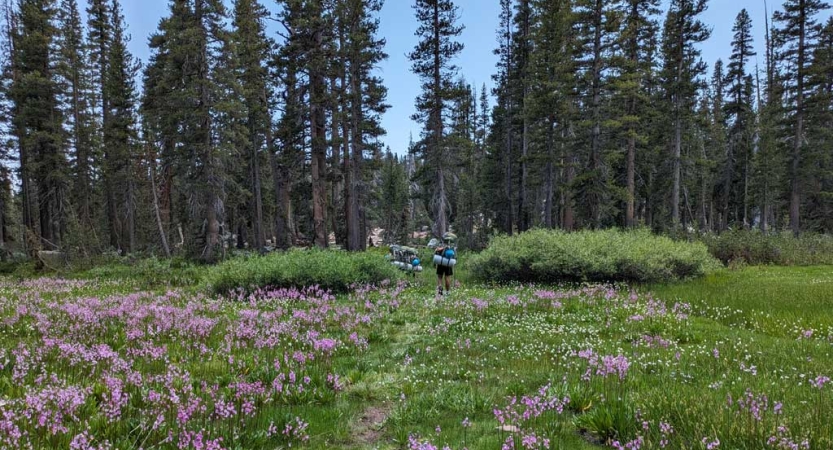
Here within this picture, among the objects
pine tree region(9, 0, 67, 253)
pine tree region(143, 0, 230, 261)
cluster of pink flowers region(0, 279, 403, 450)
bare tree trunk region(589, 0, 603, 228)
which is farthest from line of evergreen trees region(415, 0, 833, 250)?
pine tree region(9, 0, 67, 253)

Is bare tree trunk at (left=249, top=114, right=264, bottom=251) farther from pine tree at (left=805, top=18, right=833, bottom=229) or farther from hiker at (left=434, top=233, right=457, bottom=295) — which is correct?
pine tree at (left=805, top=18, right=833, bottom=229)

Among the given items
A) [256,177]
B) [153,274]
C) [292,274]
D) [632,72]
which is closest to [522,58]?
[632,72]

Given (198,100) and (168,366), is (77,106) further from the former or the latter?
(168,366)

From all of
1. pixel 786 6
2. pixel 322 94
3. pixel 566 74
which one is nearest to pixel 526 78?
pixel 566 74

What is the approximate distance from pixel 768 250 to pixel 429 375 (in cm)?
2573

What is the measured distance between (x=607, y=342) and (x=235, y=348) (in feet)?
21.9

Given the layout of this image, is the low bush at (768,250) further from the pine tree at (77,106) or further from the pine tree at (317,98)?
the pine tree at (77,106)

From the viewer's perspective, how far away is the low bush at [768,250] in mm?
22188

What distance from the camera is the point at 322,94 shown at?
88.1 ft

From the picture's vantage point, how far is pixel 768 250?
23109 mm

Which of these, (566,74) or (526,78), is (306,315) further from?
(526,78)

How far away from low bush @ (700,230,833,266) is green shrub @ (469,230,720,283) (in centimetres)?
703

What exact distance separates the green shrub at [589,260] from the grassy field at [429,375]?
11.4 ft

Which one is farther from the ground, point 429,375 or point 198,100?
point 198,100
